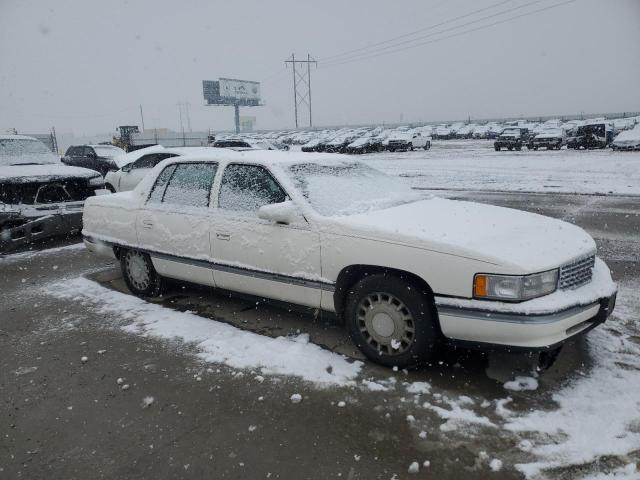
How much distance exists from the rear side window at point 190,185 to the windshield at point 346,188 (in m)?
0.89

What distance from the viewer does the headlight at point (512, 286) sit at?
9.78ft

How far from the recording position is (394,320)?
342 centimetres

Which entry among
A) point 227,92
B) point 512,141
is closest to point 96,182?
point 512,141

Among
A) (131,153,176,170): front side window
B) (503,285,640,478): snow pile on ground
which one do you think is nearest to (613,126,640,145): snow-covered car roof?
(131,153,176,170): front side window

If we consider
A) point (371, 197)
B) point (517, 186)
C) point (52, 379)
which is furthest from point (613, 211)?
point (52, 379)

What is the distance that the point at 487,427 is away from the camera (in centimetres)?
285

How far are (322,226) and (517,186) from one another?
40.4 ft

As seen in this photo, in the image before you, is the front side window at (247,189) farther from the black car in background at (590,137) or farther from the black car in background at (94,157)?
the black car in background at (590,137)

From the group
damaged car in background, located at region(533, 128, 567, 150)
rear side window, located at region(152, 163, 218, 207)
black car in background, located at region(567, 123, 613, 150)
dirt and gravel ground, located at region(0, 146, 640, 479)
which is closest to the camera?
dirt and gravel ground, located at region(0, 146, 640, 479)

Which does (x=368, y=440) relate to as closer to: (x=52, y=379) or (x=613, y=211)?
(x=52, y=379)

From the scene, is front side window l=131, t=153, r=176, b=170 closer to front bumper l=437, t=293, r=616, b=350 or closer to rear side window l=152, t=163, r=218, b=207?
rear side window l=152, t=163, r=218, b=207

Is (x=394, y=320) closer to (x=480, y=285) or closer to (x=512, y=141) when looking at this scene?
(x=480, y=285)

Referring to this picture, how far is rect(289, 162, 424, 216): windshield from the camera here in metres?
3.90

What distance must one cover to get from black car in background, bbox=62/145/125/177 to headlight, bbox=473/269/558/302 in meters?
17.0
